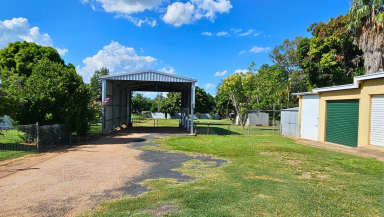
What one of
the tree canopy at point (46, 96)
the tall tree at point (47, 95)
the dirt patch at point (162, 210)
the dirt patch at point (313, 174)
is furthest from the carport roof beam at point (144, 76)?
the dirt patch at point (162, 210)

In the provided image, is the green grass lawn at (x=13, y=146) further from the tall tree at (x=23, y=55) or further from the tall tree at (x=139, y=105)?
the tall tree at (x=139, y=105)

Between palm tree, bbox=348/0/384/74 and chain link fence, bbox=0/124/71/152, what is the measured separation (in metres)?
→ 20.1

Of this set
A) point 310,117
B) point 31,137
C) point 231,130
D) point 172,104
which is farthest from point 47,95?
point 172,104

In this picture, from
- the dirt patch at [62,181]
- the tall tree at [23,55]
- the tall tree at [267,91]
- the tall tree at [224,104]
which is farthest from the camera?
the tall tree at [224,104]

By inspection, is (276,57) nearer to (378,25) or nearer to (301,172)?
(378,25)

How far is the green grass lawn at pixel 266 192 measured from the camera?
4.27m

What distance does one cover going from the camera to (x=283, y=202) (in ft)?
15.2

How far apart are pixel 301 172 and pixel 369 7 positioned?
49.3ft

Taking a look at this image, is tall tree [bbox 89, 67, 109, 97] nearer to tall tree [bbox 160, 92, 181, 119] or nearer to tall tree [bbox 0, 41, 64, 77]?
tall tree [bbox 160, 92, 181, 119]

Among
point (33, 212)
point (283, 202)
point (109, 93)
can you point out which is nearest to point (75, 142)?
point (109, 93)

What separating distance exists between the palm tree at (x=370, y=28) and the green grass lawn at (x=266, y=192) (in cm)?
1161

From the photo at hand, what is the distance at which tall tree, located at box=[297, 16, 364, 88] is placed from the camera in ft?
71.1

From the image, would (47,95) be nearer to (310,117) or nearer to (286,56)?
(310,117)

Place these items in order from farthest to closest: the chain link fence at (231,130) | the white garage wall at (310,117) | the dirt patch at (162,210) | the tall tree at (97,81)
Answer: the tall tree at (97,81)
the chain link fence at (231,130)
the white garage wall at (310,117)
the dirt patch at (162,210)
